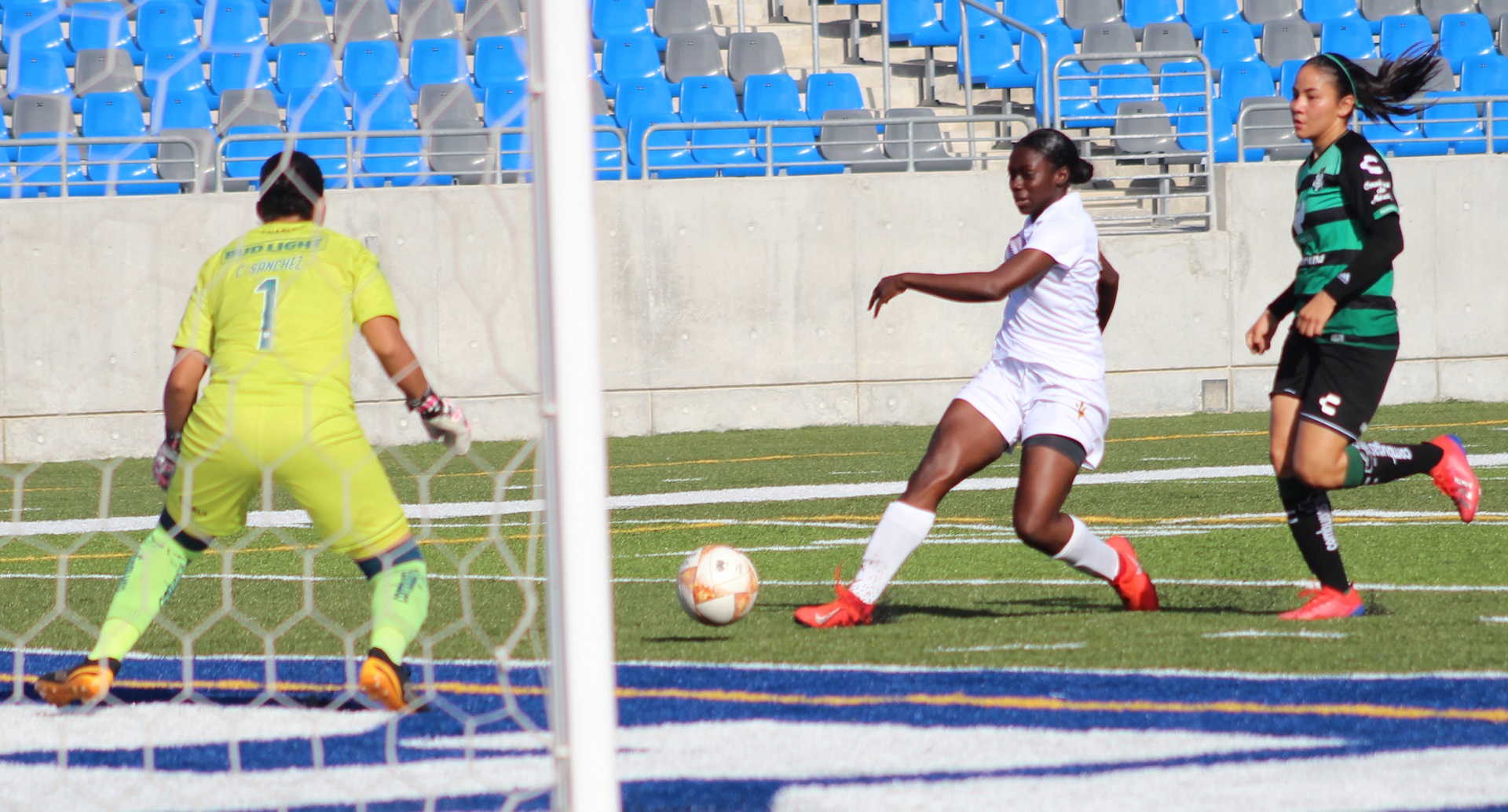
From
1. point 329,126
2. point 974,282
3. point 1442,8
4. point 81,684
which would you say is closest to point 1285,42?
point 1442,8

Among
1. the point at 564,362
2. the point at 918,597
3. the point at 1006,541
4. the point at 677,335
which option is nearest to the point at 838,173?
the point at 677,335

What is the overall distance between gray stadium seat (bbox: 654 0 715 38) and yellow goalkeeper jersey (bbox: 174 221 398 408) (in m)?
15.1

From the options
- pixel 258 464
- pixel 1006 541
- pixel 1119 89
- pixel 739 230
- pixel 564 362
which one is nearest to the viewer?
pixel 564 362

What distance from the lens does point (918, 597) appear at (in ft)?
22.2

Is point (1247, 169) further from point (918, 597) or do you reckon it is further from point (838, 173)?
point (918, 597)

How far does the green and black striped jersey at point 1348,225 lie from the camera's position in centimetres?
576

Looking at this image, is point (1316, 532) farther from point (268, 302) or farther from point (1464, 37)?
point (1464, 37)

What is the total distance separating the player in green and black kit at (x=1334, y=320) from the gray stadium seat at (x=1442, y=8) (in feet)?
54.8

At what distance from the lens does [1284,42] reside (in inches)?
803

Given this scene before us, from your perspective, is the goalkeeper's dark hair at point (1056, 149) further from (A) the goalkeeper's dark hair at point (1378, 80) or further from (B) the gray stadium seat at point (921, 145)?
(B) the gray stadium seat at point (921, 145)

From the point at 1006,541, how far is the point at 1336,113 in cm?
326

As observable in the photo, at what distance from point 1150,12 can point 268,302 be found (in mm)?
17727

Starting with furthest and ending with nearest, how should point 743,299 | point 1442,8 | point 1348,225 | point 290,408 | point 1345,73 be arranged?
point 1442,8
point 743,299
point 1345,73
point 1348,225
point 290,408

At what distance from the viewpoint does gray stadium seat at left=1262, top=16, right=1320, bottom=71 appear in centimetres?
2039
